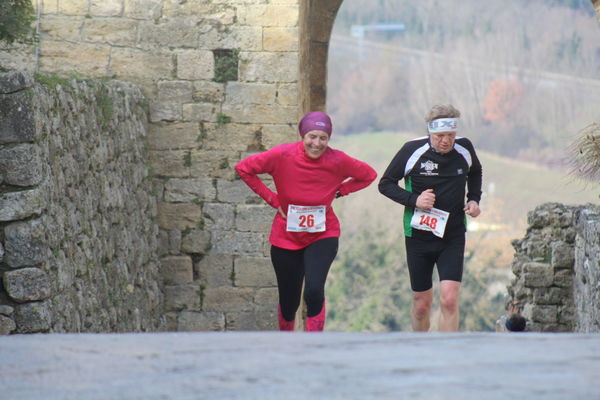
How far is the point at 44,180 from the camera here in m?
5.06

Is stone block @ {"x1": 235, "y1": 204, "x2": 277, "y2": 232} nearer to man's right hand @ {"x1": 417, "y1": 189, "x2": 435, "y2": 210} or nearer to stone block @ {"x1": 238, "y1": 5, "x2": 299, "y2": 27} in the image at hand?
stone block @ {"x1": 238, "y1": 5, "x2": 299, "y2": 27}

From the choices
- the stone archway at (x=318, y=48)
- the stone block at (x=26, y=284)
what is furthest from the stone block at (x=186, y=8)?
the stone block at (x=26, y=284)

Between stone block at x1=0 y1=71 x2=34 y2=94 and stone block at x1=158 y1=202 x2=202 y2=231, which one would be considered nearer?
stone block at x1=0 y1=71 x2=34 y2=94

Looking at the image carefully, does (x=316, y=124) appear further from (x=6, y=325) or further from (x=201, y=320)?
(x=201, y=320)

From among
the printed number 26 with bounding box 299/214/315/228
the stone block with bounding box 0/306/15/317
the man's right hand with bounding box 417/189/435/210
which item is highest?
the man's right hand with bounding box 417/189/435/210

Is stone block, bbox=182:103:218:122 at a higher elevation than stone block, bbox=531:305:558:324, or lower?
higher

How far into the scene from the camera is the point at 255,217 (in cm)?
859

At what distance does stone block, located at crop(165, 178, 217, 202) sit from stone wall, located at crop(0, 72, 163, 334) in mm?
689

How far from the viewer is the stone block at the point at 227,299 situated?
8617 millimetres

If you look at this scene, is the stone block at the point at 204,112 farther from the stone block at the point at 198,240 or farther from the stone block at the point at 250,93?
the stone block at the point at 198,240

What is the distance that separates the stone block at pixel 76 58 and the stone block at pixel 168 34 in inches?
12.2

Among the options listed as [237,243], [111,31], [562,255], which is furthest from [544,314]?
[111,31]

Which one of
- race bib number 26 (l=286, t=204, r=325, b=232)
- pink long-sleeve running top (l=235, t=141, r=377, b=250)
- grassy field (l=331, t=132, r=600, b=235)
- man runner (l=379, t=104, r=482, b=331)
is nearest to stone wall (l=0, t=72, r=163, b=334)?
pink long-sleeve running top (l=235, t=141, r=377, b=250)

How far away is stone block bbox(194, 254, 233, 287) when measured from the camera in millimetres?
8648
